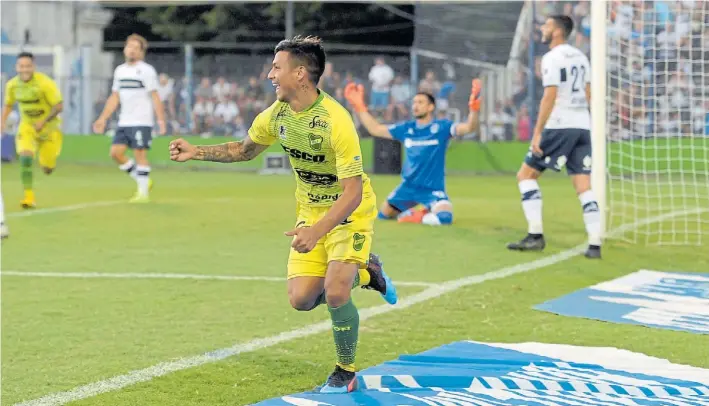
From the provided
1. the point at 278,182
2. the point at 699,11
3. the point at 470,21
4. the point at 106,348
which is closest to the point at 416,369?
the point at 106,348

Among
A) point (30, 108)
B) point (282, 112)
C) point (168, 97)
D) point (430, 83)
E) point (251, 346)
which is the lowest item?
point (251, 346)

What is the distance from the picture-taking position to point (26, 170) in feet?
49.4

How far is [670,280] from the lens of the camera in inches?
358

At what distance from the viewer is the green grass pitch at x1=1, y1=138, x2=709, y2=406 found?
604 cm

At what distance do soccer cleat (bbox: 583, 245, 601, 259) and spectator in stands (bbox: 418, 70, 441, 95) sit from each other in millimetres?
13191

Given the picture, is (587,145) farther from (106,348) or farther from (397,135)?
Result: (106,348)

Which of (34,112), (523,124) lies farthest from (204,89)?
(34,112)

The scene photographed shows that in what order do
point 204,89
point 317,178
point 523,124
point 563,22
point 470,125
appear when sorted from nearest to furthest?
point 317,178 → point 563,22 → point 470,125 → point 523,124 → point 204,89

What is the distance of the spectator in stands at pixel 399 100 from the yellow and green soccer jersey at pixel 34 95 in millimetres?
9905

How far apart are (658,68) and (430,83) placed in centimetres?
756

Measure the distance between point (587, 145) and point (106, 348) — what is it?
547cm

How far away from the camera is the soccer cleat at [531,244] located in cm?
1084

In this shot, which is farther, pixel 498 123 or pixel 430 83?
pixel 430 83

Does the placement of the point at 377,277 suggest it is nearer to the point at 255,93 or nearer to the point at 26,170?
the point at 26,170
